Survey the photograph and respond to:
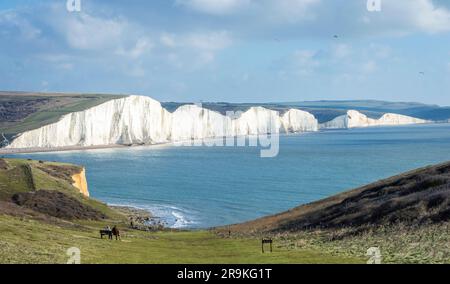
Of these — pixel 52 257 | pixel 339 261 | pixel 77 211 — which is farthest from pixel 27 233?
pixel 77 211

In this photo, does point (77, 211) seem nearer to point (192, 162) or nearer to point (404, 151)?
point (192, 162)

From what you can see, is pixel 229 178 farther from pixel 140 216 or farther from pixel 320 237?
pixel 320 237

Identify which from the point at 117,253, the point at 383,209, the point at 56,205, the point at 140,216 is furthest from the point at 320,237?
the point at 140,216

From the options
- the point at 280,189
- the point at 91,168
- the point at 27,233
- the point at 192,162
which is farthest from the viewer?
the point at 192,162

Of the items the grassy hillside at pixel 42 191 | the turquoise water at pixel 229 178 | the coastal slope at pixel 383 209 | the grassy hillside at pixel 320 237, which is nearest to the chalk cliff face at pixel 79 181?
the grassy hillside at pixel 42 191

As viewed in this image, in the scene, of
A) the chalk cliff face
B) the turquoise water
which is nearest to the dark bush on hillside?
the turquoise water

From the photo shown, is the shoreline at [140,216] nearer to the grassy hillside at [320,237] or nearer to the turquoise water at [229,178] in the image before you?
the turquoise water at [229,178]

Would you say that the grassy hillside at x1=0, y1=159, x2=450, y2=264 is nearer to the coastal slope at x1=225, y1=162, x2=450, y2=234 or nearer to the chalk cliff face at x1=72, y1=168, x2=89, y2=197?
the coastal slope at x1=225, y1=162, x2=450, y2=234

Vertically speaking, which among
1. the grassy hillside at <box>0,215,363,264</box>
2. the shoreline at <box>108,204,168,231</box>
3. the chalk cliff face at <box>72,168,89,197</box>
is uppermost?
the grassy hillside at <box>0,215,363,264</box>
